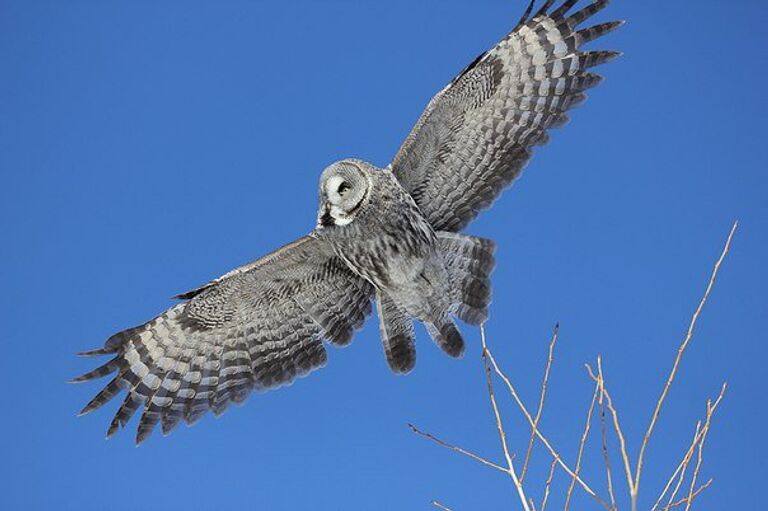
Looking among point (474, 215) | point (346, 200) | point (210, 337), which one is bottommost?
point (210, 337)

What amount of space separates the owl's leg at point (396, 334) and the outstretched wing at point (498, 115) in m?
0.54

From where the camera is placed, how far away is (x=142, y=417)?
5242 millimetres

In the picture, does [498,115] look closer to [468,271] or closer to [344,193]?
[468,271]

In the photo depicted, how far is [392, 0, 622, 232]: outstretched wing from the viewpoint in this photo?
5109 mm

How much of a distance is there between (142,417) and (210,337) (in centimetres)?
60

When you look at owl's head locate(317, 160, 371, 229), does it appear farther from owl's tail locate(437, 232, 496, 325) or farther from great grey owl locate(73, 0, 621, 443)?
owl's tail locate(437, 232, 496, 325)

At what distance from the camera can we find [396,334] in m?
5.24

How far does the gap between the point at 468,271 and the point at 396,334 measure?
56cm

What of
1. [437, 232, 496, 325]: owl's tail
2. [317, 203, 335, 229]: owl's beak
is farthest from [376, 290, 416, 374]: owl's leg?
[317, 203, 335, 229]: owl's beak

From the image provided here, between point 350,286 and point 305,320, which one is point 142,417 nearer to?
point 305,320

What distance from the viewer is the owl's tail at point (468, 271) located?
16.7 feet

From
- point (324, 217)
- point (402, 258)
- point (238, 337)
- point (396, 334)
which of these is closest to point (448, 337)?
point (396, 334)

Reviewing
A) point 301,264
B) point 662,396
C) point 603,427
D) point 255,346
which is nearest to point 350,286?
point 301,264

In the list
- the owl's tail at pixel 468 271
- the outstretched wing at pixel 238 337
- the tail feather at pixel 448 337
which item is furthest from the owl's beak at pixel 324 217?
the tail feather at pixel 448 337
